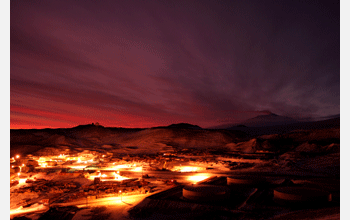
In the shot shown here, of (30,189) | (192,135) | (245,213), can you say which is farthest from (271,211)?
(192,135)

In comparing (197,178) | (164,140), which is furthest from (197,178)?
(164,140)

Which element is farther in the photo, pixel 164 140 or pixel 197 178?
pixel 164 140

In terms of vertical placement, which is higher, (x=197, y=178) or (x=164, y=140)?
(x=164, y=140)

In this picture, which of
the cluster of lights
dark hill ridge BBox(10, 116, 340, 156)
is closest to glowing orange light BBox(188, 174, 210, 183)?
the cluster of lights

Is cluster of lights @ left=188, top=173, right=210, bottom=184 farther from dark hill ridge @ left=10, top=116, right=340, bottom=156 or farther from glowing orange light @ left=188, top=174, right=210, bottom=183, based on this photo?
dark hill ridge @ left=10, top=116, right=340, bottom=156

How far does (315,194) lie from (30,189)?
75.3ft

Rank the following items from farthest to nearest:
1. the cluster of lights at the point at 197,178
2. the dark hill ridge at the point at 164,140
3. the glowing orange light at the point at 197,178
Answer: the dark hill ridge at the point at 164,140 < the glowing orange light at the point at 197,178 < the cluster of lights at the point at 197,178

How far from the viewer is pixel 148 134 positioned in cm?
8925

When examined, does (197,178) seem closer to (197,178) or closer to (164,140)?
(197,178)

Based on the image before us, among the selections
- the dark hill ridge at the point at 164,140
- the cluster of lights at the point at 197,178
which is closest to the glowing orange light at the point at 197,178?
the cluster of lights at the point at 197,178

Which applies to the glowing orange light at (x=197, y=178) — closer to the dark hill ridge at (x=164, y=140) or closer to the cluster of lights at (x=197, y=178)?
the cluster of lights at (x=197, y=178)

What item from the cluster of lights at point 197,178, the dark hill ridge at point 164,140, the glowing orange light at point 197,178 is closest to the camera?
the cluster of lights at point 197,178

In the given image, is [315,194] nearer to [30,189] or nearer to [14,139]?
[30,189]

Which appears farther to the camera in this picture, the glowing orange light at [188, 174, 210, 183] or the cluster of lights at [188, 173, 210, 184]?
the glowing orange light at [188, 174, 210, 183]
